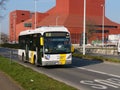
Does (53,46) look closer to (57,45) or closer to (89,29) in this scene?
(57,45)

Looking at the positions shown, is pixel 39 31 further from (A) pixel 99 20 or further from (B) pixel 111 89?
(A) pixel 99 20

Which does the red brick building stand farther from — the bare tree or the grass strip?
the grass strip

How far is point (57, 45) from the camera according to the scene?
24.8m

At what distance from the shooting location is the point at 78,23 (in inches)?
5812

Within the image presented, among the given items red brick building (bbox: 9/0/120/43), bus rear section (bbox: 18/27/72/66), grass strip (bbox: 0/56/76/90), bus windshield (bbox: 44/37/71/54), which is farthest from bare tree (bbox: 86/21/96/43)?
grass strip (bbox: 0/56/76/90)

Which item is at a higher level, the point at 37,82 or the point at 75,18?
the point at 75,18

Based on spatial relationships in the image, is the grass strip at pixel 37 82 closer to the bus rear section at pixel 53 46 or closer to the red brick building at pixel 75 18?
the bus rear section at pixel 53 46

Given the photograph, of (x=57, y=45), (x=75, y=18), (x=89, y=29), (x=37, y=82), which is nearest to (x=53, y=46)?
(x=57, y=45)

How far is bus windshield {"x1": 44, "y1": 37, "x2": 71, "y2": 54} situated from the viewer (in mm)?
24719

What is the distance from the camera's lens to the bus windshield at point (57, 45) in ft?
81.1

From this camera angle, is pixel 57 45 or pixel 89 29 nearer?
pixel 57 45

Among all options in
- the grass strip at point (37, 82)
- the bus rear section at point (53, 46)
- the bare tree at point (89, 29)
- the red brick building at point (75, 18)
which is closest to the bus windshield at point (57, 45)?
the bus rear section at point (53, 46)

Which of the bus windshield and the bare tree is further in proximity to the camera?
the bare tree

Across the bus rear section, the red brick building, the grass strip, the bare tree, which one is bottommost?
the grass strip
